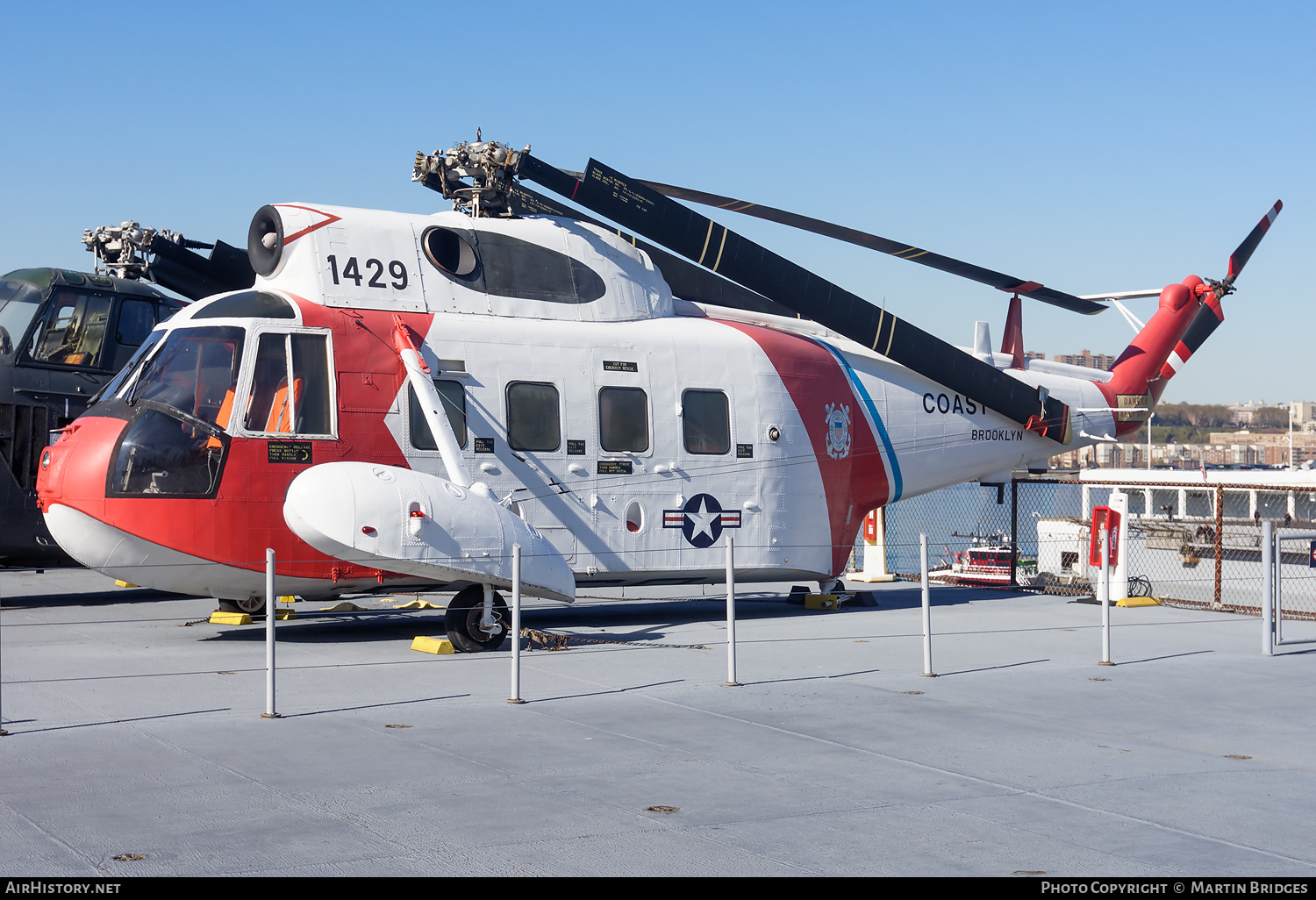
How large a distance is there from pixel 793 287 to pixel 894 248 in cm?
239

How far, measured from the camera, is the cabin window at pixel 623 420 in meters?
13.9

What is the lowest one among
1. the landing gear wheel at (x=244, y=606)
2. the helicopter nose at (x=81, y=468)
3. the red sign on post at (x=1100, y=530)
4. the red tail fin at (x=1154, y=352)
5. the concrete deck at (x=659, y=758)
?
the concrete deck at (x=659, y=758)

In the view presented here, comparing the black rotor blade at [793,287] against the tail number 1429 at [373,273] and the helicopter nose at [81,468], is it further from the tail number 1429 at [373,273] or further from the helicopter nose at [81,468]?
the helicopter nose at [81,468]

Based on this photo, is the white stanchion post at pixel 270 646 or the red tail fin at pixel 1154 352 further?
the red tail fin at pixel 1154 352

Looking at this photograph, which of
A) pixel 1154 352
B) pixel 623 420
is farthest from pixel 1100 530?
pixel 623 420

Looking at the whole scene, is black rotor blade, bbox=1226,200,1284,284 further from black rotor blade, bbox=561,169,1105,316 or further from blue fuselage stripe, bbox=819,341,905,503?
blue fuselage stripe, bbox=819,341,905,503

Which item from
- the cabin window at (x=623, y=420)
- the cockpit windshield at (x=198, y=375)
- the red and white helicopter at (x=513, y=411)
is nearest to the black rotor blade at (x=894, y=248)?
the red and white helicopter at (x=513, y=411)

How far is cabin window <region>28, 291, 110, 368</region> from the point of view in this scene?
54.9 feet

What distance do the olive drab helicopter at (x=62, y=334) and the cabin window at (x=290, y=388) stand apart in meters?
4.65

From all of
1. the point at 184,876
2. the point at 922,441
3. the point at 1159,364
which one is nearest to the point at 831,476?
the point at 922,441

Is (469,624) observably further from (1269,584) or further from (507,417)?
(1269,584)

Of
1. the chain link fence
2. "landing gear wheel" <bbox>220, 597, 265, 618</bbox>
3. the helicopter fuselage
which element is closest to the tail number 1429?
the helicopter fuselage
